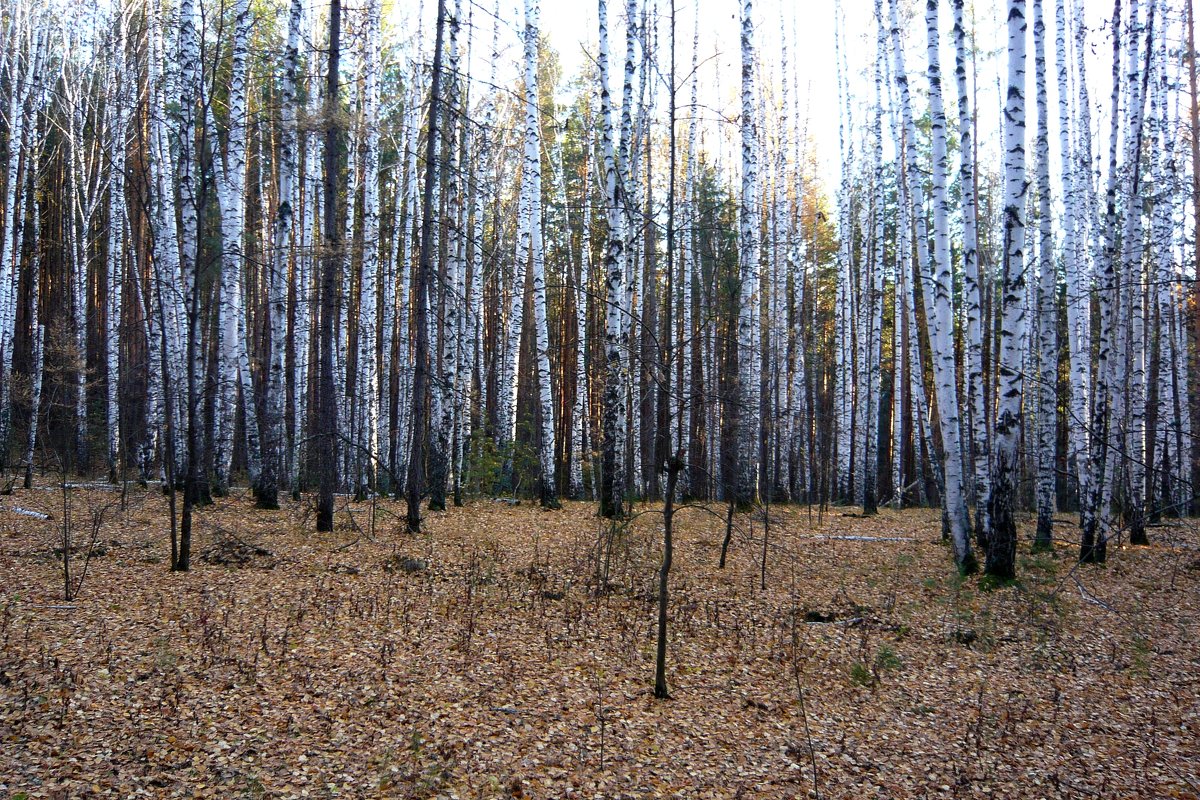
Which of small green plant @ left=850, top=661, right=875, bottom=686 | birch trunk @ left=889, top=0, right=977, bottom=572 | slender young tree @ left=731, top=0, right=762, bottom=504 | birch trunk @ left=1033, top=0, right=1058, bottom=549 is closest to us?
small green plant @ left=850, top=661, right=875, bottom=686

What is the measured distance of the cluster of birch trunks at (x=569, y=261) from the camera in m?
9.43

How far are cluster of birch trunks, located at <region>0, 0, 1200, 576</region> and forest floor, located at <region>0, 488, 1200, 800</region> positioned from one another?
129 centimetres

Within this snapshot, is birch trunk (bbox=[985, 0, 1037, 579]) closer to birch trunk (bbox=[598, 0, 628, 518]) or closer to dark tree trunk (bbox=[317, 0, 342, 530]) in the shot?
birch trunk (bbox=[598, 0, 628, 518])

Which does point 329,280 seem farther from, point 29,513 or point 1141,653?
point 1141,653

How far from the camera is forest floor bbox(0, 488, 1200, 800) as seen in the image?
435 centimetres

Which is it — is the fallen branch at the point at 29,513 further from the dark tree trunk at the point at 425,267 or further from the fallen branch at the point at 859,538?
the fallen branch at the point at 859,538

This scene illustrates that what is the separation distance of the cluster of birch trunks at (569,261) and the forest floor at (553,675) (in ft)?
4.23

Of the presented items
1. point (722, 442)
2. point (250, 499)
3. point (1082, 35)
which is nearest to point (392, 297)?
point (250, 499)

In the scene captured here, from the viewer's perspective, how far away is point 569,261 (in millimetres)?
24109

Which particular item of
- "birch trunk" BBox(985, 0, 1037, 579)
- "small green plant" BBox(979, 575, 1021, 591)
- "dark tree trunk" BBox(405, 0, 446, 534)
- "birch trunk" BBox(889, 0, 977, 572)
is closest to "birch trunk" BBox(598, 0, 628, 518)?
"dark tree trunk" BBox(405, 0, 446, 534)

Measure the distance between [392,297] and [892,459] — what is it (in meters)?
20.8

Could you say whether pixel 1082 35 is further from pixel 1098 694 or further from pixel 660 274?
pixel 1098 694

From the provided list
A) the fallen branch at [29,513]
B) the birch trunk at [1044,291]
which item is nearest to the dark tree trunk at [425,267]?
the fallen branch at [29,513]

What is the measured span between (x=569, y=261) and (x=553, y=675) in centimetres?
1946
